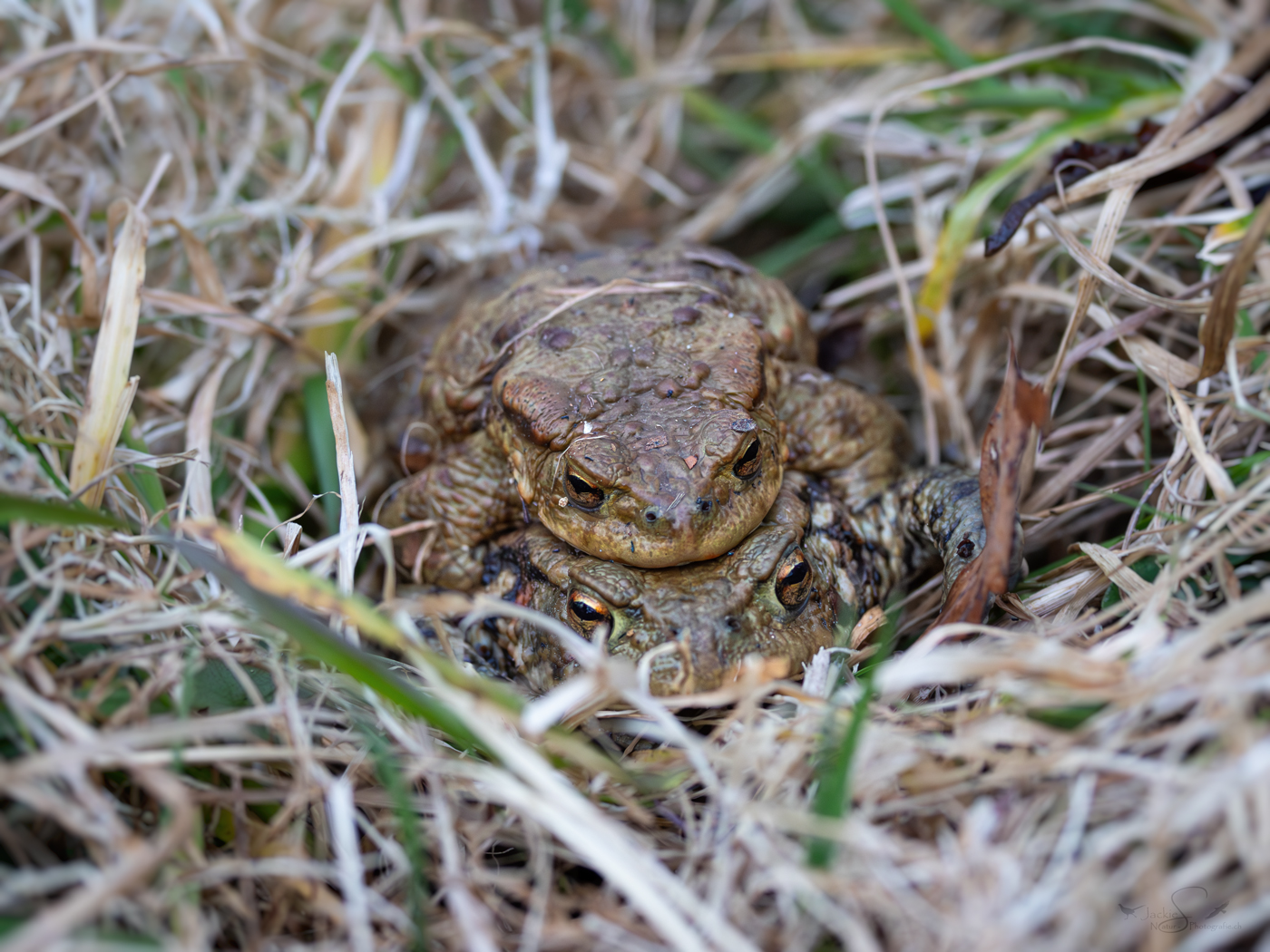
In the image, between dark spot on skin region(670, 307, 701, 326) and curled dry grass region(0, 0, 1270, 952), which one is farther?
dark spot on skin region(670, 307, 701, 326)

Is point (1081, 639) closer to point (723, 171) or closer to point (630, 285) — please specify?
point (630, 285)

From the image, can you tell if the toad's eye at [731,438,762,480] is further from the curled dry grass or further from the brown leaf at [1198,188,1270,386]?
the brown leaf at [1198,188,1270,386]

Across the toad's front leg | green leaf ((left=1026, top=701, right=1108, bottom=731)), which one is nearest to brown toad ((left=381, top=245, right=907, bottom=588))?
the toad's front leg

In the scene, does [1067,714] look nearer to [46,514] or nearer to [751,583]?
[751,583]

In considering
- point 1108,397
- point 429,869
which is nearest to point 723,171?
point 1108,397

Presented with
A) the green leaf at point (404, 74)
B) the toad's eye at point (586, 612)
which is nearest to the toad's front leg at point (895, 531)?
the toad's eye at point (586, 612)

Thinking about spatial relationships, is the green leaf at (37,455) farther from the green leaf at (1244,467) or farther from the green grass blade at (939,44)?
the green grass blade at (939,44)

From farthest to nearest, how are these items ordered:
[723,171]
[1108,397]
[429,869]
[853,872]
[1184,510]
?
[723,171] → [1108,397] → [1184,510] → [429,869] → [853,872]
